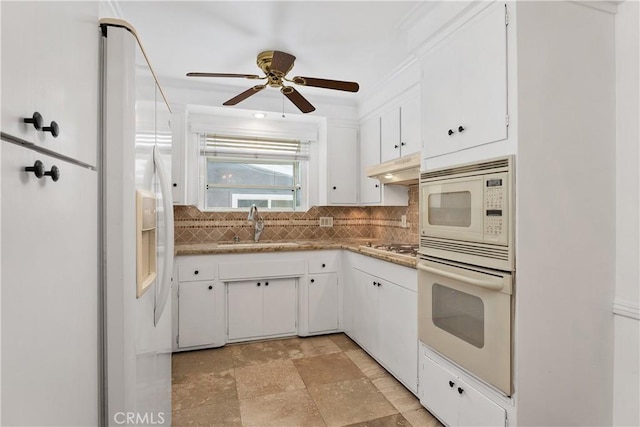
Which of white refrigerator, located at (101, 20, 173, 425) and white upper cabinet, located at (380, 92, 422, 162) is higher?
white upper cabinet, located at (380, 92, 422, 162)

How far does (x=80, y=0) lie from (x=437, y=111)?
1667mm

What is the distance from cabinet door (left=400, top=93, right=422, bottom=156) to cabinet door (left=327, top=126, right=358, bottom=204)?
2.78 feet

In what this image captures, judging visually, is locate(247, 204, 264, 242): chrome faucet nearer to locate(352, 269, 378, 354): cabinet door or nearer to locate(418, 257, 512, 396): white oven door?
locate(352, 269, 378, 354): cabinet door

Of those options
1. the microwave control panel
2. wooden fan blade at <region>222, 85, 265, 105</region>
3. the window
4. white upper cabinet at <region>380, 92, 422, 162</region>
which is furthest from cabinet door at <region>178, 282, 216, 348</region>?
the microwave control panel

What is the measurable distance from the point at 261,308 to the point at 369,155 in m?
1.89

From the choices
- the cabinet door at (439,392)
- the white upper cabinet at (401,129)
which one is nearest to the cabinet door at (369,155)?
the white upper cabinet at (401,129)

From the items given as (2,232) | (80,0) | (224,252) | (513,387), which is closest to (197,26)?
(80,0)

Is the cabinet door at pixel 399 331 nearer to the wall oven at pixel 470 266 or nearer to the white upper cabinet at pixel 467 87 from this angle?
the wall oven at pixel 470 266

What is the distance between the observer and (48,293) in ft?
2.25

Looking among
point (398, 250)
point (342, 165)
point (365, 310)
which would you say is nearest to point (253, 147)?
point (342, 165)

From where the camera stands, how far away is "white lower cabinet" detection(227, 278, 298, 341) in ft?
10.00

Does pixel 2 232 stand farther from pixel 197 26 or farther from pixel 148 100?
pixel 197 26

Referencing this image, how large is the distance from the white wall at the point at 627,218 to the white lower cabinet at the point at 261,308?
7.77 feet

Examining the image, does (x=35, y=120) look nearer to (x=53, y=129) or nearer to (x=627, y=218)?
(x=53, y=129)
